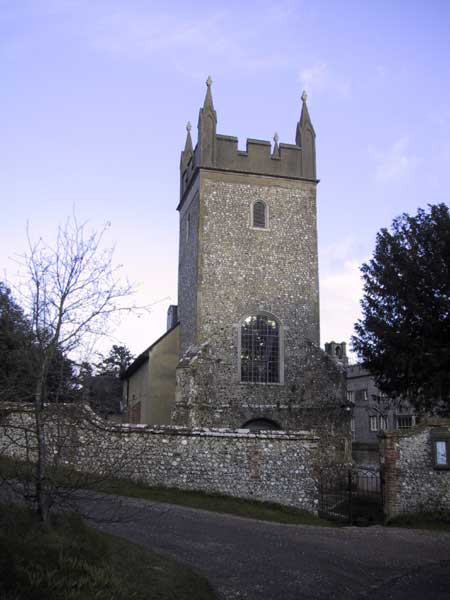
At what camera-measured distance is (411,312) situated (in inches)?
839

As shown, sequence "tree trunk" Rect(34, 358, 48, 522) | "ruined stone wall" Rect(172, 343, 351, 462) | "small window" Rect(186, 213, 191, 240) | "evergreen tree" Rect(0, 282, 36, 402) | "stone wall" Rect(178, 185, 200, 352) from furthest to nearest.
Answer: "small window" Rect(186, 213, 191, 240) → "stone wall" Rect(178, 185, 200, 352) → "ruined stone wall" Rect(172, 343, 351, 462) → "evergreen tree" Rect(0, 282, 36, 402) → "tree trunk" Rect(34, 358, 48, 522)

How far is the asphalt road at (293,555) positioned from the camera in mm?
8500

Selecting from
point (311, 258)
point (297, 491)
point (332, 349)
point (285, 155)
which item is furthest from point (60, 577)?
point (332, 349)

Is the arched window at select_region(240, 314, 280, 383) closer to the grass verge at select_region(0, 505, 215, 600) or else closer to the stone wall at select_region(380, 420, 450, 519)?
the stone wall at select_region(380, 420, 450, 519)

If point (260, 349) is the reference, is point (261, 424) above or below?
below

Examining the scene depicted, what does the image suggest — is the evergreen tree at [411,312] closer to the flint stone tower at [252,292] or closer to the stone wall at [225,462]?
the flint stone tower at [252,292]

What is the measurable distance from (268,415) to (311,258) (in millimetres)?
7127

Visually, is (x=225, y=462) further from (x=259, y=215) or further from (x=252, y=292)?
(x=259, y=215)

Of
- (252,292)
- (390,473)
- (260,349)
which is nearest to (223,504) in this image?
(390,473)

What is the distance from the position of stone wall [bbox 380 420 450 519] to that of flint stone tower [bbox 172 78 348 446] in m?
7.62

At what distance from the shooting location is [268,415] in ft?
77.1

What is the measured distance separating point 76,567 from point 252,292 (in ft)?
61.8

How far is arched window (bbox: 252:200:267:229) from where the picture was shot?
84.8 ft

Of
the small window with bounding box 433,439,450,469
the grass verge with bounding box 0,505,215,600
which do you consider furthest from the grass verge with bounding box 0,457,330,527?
the grass verge with bounding box 0,505,215,600
